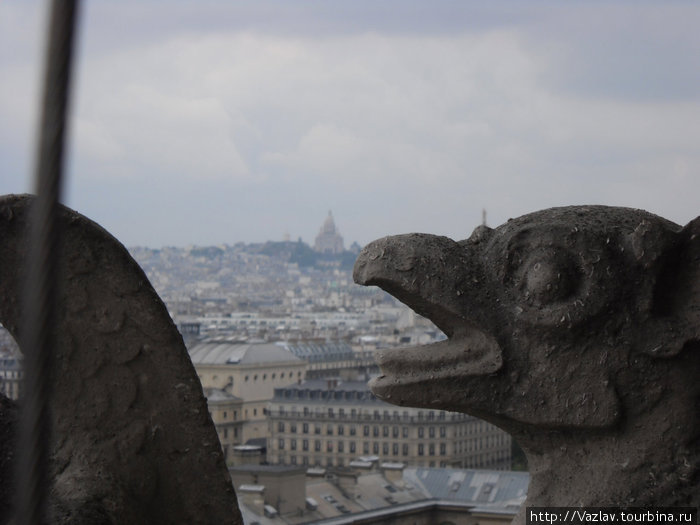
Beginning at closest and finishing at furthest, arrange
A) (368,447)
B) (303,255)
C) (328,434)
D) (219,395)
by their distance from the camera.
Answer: (368,447) → (328,434) → (219,395) → (303,255)

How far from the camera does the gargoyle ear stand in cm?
177

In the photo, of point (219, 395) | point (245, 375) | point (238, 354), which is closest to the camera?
point (219, 395)

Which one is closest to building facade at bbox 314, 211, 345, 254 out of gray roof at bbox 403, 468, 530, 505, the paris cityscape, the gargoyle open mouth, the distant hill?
the distant hill

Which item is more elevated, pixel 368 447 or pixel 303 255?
pixel 303 255

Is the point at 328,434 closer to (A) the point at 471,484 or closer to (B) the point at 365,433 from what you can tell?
(B) the point at 365,433

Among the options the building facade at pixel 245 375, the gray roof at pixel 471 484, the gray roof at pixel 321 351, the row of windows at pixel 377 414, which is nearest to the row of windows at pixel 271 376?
the building facade at pixel 245 375

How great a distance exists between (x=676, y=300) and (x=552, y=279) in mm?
178

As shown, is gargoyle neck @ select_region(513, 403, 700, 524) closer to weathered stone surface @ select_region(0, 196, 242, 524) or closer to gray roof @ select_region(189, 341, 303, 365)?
weathered stone surface @ select_region(0, 196, 242, 524)

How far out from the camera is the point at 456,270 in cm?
185

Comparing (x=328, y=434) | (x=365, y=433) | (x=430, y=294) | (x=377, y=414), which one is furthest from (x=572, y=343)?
(x=328, y=434)

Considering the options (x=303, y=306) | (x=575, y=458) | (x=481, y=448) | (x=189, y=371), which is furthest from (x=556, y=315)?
(x=303, y=306)

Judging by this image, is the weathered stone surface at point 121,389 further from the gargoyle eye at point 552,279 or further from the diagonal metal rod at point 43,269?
the diagonal metal rod at point 43,269

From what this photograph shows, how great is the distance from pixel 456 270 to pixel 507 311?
91 millimetres

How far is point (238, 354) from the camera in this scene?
4581 centimetres
